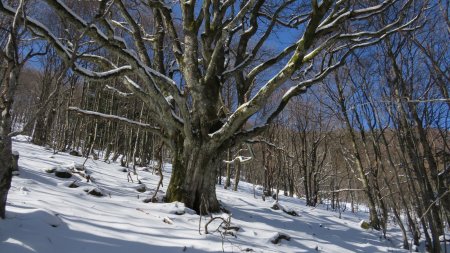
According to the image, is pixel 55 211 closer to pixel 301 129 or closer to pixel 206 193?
pixel 206 193

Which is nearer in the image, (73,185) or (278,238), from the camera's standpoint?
(278,238)

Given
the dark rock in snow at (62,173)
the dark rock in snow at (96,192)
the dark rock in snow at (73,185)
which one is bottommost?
the dark rock in snow at (96,192)

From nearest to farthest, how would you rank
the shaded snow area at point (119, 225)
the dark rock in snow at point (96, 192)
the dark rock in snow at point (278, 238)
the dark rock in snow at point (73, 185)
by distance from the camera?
the shaded snow area at point (119, 225) → the dark rock in snow at point (278, 238) → the dark rock in snow at point (96, 192) → the dark rock in snow at point (73, 185)

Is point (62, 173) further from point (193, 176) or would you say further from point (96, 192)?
point (193, 176)

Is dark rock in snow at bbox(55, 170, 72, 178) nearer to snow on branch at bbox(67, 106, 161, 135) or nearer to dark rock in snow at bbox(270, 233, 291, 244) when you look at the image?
snow on branch at bbox(67, 106, 161, 135)

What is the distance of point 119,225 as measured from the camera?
13.1 ft

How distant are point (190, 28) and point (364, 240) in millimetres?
6167

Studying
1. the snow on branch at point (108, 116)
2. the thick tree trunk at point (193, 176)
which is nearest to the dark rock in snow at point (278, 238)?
the thick tree trunk at point (193, 176)

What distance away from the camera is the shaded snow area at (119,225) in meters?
3.21

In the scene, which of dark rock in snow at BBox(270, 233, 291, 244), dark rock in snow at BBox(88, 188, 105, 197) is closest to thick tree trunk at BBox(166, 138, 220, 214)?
dark rock in snow at BBox(88, 188, 105, 197)

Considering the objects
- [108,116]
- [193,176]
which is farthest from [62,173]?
[193,176]

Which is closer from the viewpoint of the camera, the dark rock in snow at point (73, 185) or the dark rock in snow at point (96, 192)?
the dark rock in snow at point (96, 192)

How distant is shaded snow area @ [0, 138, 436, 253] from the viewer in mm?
3211

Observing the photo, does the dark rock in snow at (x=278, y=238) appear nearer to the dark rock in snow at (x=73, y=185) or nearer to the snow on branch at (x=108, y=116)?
the snow on branch at (x=108, y=116)
